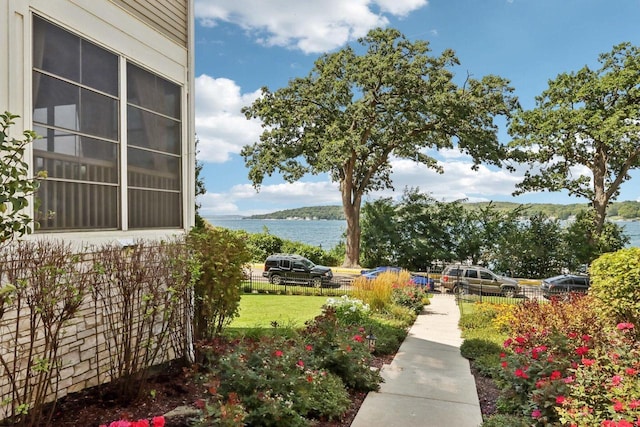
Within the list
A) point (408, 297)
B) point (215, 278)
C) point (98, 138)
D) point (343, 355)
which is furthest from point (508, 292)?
point (98, 138)

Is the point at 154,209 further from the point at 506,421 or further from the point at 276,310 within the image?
the point at 276,310

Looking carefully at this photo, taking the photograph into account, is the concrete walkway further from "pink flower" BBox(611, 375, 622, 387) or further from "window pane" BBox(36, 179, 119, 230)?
"window pane" BBox(36, 179, 119, 230)

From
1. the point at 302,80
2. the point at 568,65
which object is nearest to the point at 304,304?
the point at 302,80

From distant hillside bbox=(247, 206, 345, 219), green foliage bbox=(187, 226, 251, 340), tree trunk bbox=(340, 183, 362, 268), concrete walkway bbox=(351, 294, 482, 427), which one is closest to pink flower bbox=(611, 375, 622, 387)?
concrete walkway bbox=(351, 294, 482, 427)

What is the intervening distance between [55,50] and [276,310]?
8996 millimetres

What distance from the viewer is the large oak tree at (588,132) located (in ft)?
67.7

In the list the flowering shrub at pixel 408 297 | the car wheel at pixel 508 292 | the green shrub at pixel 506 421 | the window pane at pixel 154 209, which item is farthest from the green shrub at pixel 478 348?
the car wheel at pixel 508 292

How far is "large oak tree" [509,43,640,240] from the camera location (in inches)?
812

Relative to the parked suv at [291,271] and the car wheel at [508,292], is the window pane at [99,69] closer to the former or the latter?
the parked suv at [291,271]

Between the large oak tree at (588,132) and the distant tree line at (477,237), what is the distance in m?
1.33

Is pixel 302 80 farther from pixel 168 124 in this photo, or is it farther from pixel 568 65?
pixel 168 124

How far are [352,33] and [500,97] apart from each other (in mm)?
8914

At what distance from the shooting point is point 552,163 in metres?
23.9

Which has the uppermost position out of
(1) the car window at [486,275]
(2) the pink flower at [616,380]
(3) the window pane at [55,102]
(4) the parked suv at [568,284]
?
(3) the window pane at [55,102]
